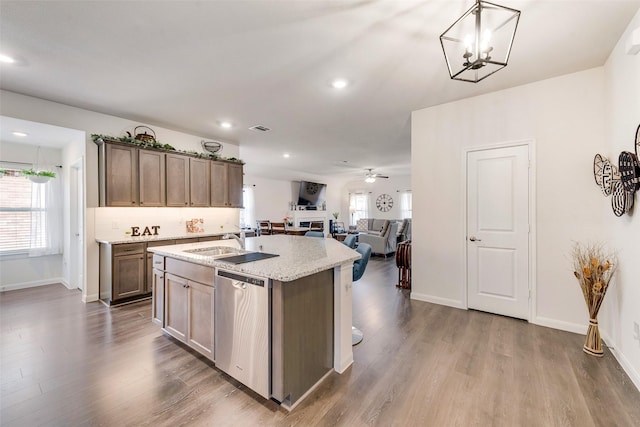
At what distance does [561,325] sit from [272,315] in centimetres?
317

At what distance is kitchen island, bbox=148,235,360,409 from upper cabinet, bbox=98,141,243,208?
2000 millimetres

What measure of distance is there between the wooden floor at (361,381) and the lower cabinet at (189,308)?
178 mm

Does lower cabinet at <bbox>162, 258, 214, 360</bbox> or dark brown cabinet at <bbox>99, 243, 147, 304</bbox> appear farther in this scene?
dark brown cabinet at <bbox>99, 243, 147, 304</bbox>

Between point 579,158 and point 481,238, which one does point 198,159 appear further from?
point 579,158

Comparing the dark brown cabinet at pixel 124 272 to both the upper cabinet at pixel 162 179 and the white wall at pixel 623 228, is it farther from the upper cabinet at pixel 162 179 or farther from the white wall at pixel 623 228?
the white wall at pixel 623 228

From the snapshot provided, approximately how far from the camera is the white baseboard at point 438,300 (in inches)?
139

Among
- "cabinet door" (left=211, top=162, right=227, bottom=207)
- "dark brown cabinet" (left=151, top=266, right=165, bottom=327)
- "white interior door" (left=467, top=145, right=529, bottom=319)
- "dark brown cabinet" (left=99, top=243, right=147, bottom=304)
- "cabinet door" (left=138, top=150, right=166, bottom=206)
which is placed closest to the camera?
"dark brown cabinet" (left=151, top=266, right=165, bottom=327)

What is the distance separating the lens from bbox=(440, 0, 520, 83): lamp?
1.48 meters

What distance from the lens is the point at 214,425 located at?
64.2 inches

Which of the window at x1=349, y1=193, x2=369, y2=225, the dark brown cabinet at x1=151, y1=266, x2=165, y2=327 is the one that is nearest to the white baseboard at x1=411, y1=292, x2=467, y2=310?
the dark brown cabinet at x1=151, y1=266, x2=165, y2=327

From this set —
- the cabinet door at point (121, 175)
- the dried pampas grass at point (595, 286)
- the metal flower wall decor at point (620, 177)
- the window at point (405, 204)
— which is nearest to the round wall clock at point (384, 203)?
the window at point (405, 204)

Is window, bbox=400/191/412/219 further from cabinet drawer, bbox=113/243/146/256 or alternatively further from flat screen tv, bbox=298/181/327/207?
cabinet drawer, bbox=113/243/146/256

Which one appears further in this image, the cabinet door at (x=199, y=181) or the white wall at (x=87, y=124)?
the cabinet door at (x=199, y=181)

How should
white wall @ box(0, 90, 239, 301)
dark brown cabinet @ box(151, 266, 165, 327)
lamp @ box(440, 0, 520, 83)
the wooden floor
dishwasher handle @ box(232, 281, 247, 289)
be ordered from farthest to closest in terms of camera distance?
white wall @ box(0, 90, 239, 301) < dark brown cabinet @ box(151, 266, 165, 327) < dishwasher handle @ box(232, 281, 247, 289) < the wooden floor < lamp @ box(440, 0, 520, 83)
